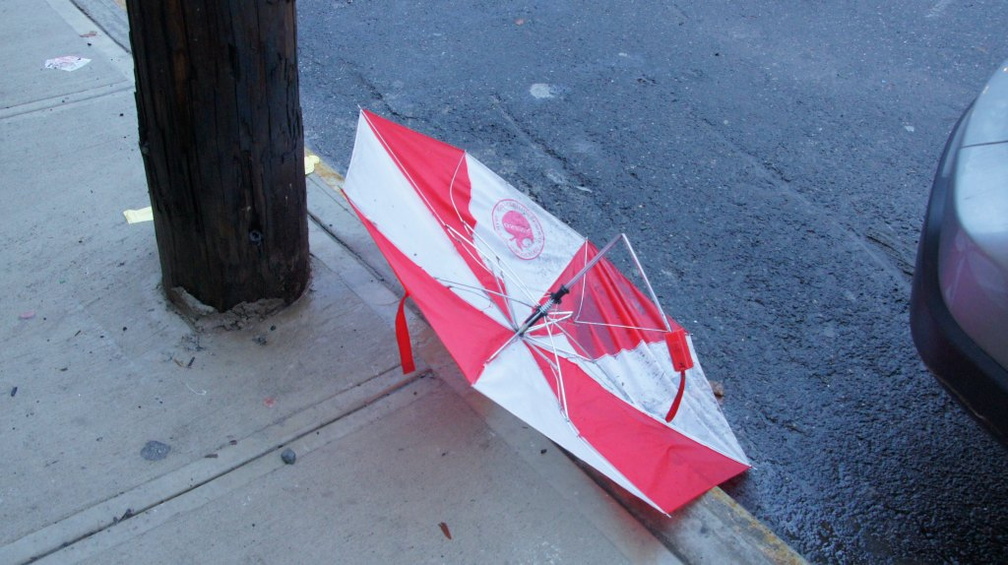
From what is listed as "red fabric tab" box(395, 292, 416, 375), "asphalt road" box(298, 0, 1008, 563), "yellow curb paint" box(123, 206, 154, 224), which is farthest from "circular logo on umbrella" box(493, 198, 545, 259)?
"yellow curb paint" box(123, 206, 154, 224)

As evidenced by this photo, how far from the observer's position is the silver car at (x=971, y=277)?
2.23 meters

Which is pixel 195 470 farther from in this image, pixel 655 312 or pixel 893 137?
pixel 893 137

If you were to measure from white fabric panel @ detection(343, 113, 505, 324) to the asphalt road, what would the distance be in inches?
49.2

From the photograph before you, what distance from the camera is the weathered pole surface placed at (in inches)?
97.8

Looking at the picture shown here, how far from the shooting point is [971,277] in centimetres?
228

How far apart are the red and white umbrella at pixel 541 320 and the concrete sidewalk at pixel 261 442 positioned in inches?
11.5

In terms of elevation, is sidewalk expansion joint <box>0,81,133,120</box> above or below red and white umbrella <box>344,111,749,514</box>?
below

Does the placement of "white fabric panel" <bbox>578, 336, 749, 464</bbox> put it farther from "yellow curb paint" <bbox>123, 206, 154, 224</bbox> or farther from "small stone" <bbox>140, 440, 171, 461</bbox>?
"yellow curb paint" <bbox>123, 206, 154, 224</bbox>

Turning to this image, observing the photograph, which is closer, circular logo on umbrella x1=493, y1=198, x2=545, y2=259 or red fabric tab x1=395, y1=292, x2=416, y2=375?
red fabric tab x1=395, y1=292, x2=416, y2=375

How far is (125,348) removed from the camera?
2969 mm

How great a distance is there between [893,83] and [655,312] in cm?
357

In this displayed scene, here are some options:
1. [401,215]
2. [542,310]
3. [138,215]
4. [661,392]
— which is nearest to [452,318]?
[542,310]

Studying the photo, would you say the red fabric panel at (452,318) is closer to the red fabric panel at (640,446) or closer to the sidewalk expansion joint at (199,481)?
the red fabric panel at (640,446)

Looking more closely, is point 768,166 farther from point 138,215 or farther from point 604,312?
point 138,215
